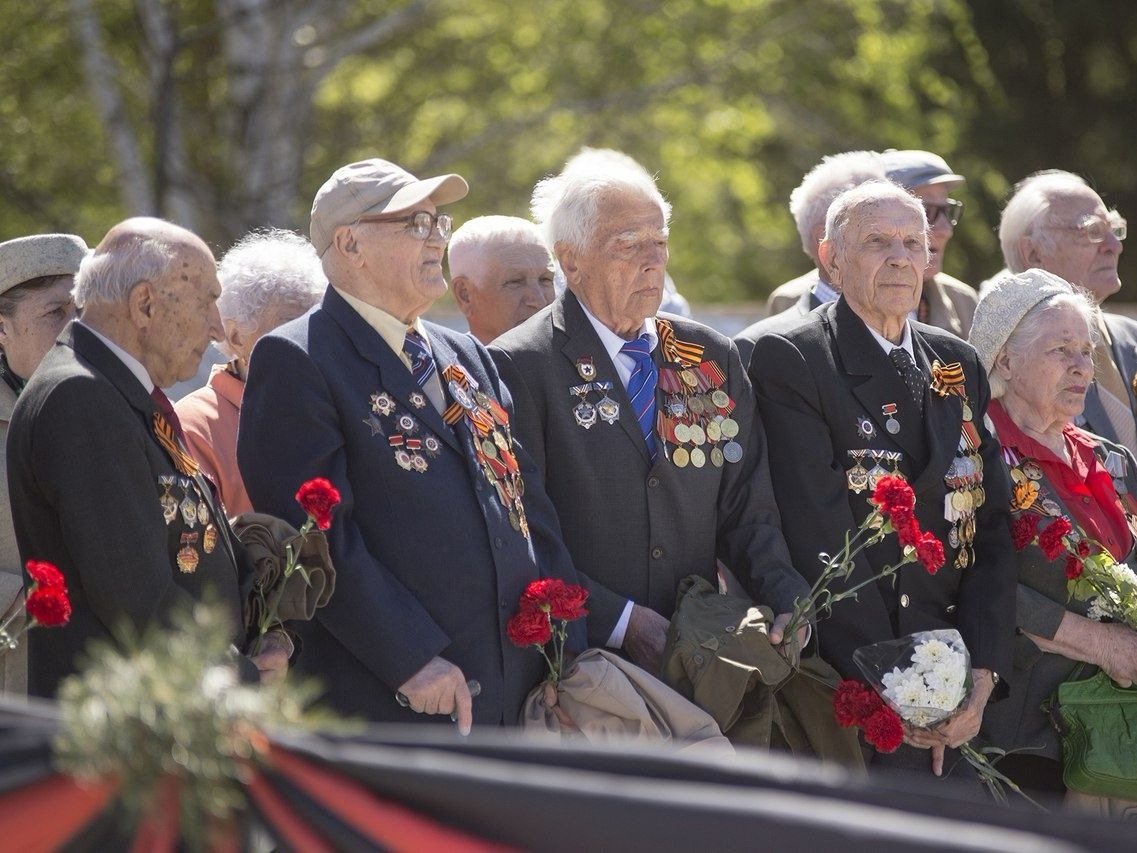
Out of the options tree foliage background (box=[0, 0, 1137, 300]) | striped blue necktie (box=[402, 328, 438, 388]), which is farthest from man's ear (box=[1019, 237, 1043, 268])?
tree foliage background (box=[0, 0, 1137, 300])

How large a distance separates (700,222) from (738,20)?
5.49 meters

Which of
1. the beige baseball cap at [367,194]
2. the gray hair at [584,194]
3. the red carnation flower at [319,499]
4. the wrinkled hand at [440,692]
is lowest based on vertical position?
the wrinkled hand at [440,692]

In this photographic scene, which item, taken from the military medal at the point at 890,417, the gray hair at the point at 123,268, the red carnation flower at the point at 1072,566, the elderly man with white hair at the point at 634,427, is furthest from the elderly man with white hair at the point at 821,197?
the gray hair at the point at 123,268

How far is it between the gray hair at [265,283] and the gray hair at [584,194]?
0.85 meters

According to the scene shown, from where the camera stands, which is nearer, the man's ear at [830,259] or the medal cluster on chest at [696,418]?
the medal cluster on chest at [696,418]

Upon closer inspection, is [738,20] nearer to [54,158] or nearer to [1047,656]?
[54,158]

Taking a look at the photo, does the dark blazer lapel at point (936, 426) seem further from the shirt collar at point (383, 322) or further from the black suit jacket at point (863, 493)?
the shirt collar at point (383, 322)

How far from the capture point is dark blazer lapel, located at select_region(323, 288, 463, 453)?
4086 mm

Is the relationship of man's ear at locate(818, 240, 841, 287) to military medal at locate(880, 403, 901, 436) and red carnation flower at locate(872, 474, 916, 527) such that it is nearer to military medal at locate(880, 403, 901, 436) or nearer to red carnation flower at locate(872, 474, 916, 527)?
military medal at locate(880, 403, 901, 436)

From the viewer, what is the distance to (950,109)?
15445mm

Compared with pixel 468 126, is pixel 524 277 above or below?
above

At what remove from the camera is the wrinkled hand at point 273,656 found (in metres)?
3.82

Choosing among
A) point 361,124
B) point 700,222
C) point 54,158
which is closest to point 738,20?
point 361,124

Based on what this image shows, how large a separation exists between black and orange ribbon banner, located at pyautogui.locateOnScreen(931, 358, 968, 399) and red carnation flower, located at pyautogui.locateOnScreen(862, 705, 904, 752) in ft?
3.53
